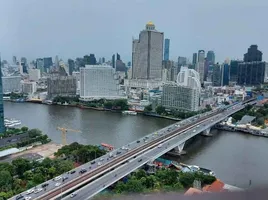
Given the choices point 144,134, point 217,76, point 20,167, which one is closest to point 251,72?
point 217,76

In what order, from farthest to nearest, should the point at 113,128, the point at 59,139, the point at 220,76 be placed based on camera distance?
the point at 220,76, the point at 113,128, the point at 59,139

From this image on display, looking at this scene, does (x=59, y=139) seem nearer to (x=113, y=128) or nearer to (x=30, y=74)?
(x=113, y=128)

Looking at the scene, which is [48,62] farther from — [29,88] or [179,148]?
[179,148]

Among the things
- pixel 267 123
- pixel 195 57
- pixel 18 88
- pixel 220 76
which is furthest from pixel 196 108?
pixel 195 57

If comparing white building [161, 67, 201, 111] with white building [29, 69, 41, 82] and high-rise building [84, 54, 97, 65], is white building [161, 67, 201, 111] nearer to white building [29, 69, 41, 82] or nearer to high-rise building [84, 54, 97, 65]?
white building [29, 69, 41, 82]

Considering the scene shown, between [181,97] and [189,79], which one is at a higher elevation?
[189,79]
